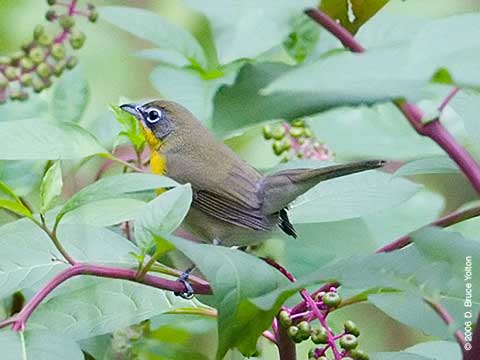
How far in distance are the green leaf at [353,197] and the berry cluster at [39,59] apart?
18.9 inches

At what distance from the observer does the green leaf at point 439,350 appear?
1.20 metres

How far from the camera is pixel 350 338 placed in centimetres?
101

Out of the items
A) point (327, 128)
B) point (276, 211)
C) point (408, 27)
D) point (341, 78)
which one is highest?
point (341, 78)

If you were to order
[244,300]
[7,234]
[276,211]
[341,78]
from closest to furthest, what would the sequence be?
1. [341,78]
2. [244,300]
3. [7,234]
4. [276,211]

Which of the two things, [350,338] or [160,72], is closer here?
[350,338]

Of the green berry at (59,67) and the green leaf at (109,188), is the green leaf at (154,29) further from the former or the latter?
the green leaf at (109,188)

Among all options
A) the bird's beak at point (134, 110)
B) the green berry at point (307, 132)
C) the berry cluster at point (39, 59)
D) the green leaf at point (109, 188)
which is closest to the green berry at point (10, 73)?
the berry cluster at point (39, 59)

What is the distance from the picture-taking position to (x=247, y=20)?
739mm

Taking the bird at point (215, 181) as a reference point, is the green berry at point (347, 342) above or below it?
above

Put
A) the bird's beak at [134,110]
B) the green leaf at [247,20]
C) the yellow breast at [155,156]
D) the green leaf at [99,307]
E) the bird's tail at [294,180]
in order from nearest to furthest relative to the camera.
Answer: the green leaf at [247,20] < the green leaf at [99,307] < the bird's tail at [294,180] < the bird's beak at [134,110] < the yellow breast at [155,156]

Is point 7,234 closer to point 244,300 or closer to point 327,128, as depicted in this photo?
point 244,300

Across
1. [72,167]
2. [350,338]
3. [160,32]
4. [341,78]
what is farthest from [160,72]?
[341,78]

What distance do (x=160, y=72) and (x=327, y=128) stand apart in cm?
30

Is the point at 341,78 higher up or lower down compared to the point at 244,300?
higher up
